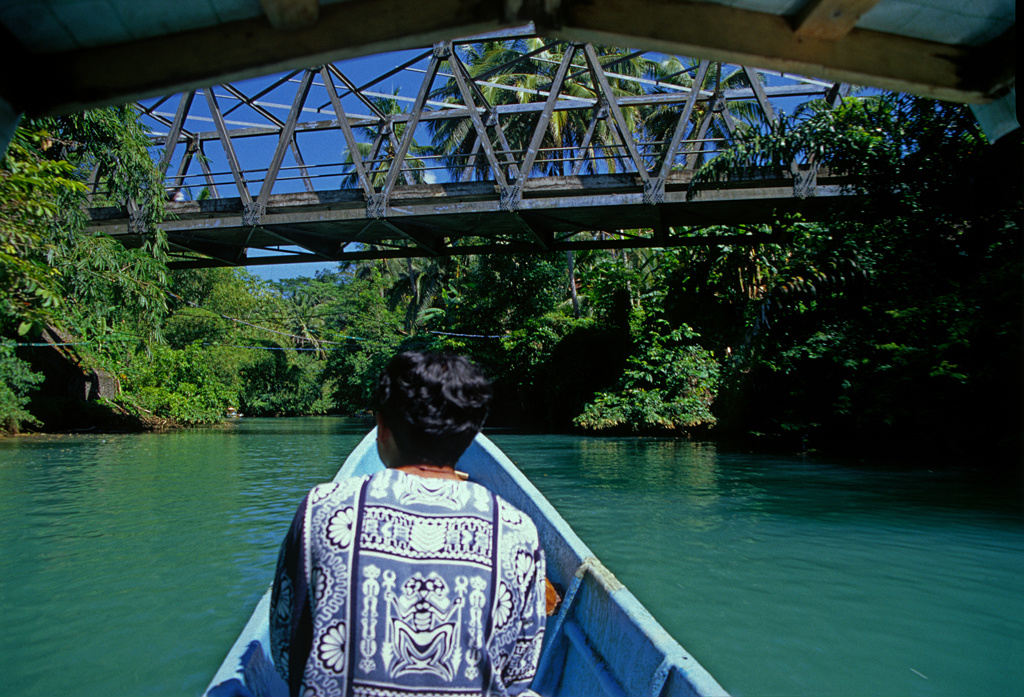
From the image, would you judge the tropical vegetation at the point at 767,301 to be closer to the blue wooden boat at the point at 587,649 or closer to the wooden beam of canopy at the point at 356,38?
the wooden beam of canopy at the point at 356,38

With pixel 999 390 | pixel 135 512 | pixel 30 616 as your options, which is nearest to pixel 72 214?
pixel 135 512

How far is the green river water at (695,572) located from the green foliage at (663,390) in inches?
275

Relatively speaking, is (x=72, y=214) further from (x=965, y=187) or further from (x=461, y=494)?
(x=965, y=187)

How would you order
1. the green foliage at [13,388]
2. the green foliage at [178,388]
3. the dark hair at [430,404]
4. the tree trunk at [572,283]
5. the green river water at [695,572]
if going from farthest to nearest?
the tree trunk at [572,283], the green foliage at [178,388], the green foliage at [13,388], the green river water at [695,572], the dark hair at [430,404]

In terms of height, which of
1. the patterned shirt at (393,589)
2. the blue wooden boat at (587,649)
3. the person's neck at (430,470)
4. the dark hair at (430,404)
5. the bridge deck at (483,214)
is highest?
the bridge deck at (483,214)

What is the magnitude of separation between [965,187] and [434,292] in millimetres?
24088

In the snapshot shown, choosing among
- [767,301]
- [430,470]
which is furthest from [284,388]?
[430,470]

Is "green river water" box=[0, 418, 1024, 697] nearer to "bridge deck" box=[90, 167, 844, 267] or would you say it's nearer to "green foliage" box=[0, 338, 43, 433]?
"bridge deck" box=[90, 167, 844, 267]

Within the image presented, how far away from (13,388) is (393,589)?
19928mm

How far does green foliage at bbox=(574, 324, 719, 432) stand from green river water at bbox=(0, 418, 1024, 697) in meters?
6.99

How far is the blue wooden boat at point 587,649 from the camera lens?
176cm

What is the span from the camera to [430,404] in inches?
56.4

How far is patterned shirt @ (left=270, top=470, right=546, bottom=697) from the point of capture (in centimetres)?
127

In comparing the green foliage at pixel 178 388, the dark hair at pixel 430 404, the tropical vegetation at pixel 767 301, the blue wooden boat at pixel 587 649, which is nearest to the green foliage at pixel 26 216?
the tropical vegetation at pixel 767 301
